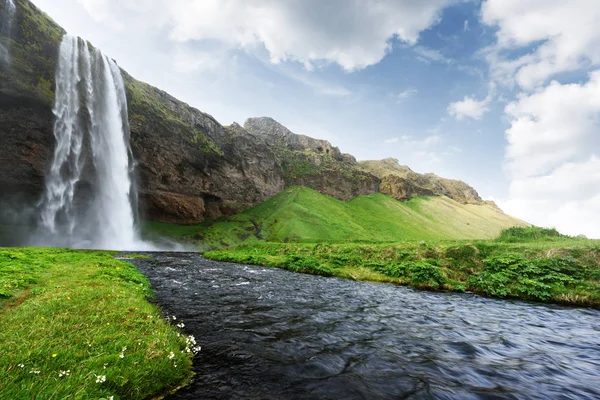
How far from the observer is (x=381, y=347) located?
33.1 feet

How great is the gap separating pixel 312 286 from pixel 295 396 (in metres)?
16.0

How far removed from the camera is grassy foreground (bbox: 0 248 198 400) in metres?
5.16

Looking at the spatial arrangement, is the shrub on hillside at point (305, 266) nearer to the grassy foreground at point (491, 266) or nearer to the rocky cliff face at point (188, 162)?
the grassy foreground at point (491, 266)

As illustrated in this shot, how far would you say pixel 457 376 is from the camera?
810cm

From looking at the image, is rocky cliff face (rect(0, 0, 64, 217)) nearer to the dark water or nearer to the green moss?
the green moss

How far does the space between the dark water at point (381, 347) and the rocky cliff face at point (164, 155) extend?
66.5 meters

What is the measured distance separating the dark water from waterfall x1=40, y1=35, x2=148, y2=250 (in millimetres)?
60738

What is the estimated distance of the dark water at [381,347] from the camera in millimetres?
7266

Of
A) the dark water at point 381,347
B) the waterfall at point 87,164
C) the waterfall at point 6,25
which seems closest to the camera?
the dark water at point 381,347

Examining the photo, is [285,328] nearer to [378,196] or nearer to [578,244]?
[578,244]

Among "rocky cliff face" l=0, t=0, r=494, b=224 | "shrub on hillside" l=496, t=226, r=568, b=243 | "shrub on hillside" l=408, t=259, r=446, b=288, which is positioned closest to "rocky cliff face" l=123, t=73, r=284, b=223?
"rocky cliff face" l=0, t=0, r=494, b=224

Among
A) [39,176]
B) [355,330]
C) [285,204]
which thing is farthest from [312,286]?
[285,204]

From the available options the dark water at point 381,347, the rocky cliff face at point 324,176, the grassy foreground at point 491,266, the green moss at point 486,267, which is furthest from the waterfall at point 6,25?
the rocky cliff face at point 324,176

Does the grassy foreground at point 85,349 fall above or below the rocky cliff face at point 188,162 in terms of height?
below
